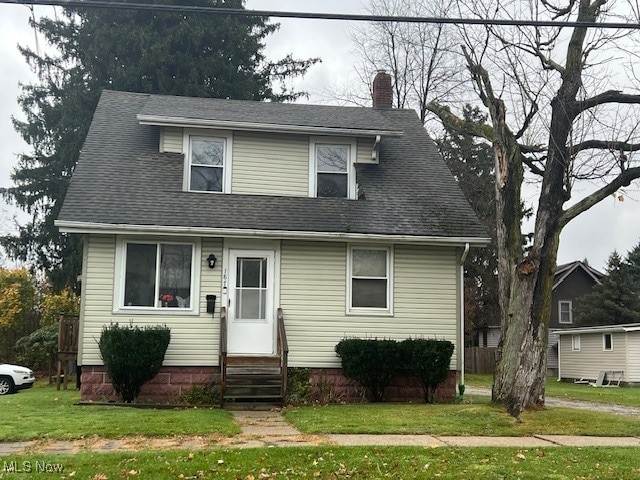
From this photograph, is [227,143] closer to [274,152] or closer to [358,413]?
[274,152]

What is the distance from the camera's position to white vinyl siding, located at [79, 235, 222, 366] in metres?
13.4

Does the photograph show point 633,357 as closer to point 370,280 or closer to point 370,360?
point 370,280

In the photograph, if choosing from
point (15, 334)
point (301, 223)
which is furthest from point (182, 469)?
point (15, 334)

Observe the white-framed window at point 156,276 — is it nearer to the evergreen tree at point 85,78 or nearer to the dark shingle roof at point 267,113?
the dark shingle roof at point 267,113

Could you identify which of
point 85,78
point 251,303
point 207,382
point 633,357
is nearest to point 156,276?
point 251,303

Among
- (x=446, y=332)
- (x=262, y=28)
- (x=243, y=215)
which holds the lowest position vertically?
(x=446, y=332)

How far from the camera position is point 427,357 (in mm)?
13766

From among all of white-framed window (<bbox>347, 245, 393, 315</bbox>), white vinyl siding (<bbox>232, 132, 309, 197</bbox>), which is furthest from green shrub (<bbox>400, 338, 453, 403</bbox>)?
white vinyl siding (<bbox>232, 132, 309, 197</bbox>)

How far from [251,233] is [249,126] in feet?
9.17

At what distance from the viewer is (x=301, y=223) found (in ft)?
46.9

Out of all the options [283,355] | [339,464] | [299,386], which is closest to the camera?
[339,464]

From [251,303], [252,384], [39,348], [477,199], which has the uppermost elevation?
[477,199]

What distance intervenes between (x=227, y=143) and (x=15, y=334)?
14411 millimetres

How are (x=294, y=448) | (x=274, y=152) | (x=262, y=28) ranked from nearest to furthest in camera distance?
1. (x=294, y=448)
2. (x=274, y=152)
3. (x=262, y=28)
